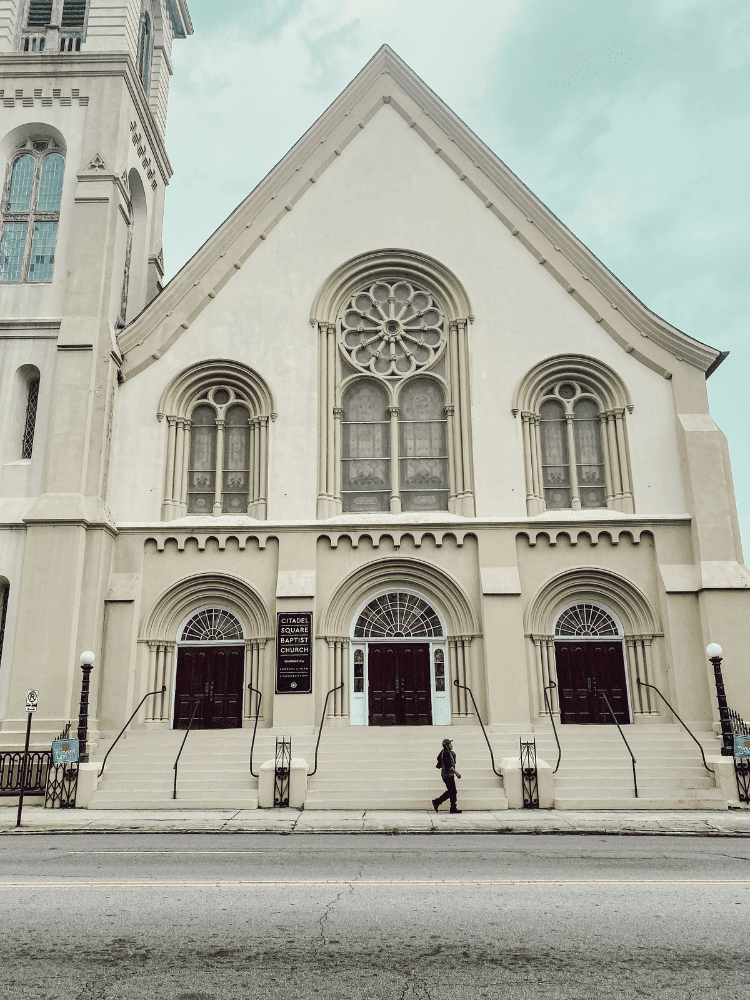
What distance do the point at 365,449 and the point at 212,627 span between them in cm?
658

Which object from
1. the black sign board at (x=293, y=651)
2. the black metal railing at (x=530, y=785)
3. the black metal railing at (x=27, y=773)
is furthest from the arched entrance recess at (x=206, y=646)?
the black metal railing at (x=530, y=785)

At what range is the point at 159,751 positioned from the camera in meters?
18.7

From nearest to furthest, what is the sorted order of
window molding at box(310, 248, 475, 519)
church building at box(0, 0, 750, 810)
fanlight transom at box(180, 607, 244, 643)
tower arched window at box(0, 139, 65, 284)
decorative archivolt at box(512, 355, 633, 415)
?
church building at box(0, 0, 750, 810), fanlight transom at box(180, 607, 244, 643), window molding at box(310, 248, 475, 519), decorative archivolt at box(512, 355, 633, 415), tower arched window at box(0, 139, 65, 284)

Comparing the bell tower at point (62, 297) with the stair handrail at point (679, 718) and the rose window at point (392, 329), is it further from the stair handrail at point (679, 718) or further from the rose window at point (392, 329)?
the stair handrail at point (679, 718)

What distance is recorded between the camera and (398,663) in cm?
2117

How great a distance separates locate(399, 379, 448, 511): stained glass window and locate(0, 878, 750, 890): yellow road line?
14.8m

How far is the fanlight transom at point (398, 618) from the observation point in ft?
70.2

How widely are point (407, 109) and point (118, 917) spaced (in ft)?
81.4

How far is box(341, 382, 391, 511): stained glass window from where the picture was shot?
22.4 meters

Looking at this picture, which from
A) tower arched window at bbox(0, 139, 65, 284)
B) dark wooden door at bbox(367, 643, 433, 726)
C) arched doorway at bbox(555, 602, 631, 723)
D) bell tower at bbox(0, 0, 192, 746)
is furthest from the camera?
tower arched window at bbox(0, 139, 65, 284)

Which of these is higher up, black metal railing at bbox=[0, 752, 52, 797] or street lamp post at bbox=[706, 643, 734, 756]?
street lamp post at bbox=[706, 643, 734, 756]

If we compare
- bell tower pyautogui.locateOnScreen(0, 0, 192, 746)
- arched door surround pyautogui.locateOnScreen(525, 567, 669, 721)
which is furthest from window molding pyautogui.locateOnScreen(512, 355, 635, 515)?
bell tower pyautogui.locateOnScreen(0, 0, 192, 746)

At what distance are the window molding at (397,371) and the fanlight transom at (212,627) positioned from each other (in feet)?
12.3

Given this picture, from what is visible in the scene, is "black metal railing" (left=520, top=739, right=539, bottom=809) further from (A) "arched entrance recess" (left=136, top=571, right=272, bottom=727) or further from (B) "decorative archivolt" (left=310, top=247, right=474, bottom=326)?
(B) "decorative archivolt" (left=310, top=247, right=474, bottom=326)
